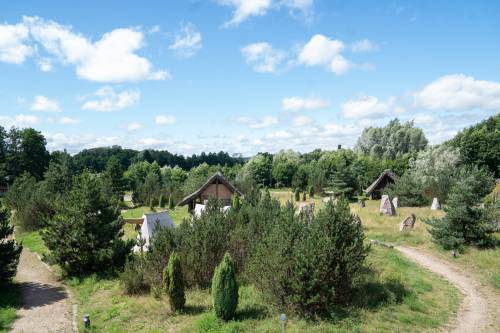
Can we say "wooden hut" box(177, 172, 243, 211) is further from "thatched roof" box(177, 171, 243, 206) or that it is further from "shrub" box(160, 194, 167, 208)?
"shrub" box(160, 194, 167, 208)

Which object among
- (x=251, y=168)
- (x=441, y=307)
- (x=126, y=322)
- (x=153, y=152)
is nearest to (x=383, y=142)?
(x=251, y=168)

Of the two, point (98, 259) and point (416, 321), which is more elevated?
point (98, 259)

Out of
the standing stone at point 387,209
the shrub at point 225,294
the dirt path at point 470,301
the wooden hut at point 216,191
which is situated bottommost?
the dirt path at point 470,301

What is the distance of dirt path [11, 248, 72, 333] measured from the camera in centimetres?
1052

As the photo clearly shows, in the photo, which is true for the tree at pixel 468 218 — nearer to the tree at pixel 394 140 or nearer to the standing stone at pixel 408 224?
the standing stone at pixel 408 224

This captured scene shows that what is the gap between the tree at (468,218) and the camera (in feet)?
54.8

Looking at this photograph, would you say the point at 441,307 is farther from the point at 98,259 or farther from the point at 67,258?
the point at 67,258

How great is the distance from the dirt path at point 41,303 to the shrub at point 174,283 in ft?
9.65

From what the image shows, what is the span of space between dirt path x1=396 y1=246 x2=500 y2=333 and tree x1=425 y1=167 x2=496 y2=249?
152 centimetres

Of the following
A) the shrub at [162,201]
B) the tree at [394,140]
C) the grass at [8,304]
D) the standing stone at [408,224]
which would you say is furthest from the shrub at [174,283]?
the tree at [394,140]

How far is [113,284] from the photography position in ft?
46.1

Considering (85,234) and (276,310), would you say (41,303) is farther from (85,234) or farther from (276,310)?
(276,310)

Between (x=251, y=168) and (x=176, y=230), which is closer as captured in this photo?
(x=176, y=230)

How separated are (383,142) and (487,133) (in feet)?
60.1
